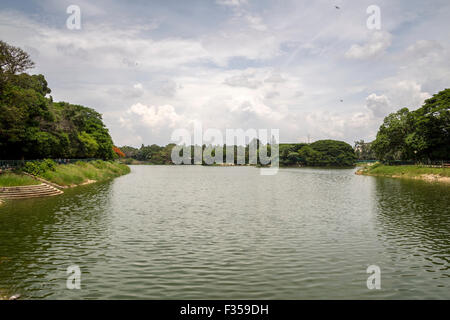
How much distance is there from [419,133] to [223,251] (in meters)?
85.3

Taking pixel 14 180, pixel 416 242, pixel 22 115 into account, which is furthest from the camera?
pixel 22 115

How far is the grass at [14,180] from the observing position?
4081cm


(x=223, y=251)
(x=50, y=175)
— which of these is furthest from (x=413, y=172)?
(x=223, y=251)

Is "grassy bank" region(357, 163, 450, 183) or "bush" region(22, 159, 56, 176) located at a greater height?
"bush" region(22, 159, 56, 176)

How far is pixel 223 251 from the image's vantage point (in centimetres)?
1898

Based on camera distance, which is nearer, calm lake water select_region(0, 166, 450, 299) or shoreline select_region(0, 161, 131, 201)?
calm lake water select_region(0, 166, 450, 299)

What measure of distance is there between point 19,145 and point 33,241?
111 feet

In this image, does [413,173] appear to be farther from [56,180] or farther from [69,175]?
[56,180]

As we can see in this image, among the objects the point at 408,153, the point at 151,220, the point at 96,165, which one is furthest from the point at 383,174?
the point at 151,220

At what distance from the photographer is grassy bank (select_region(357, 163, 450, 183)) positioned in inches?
2864

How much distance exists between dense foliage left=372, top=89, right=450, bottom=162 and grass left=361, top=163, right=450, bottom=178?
484 cm

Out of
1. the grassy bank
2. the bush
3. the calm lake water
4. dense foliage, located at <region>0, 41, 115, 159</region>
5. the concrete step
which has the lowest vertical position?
Answer: the calm lake water

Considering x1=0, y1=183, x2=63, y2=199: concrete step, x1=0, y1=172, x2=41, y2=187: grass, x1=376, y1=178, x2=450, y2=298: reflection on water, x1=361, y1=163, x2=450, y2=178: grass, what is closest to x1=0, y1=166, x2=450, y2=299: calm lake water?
x1=376, y1=178, x2=450, y2=298: reflection on water

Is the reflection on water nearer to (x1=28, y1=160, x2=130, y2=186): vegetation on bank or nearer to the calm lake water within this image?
the calm lake water
